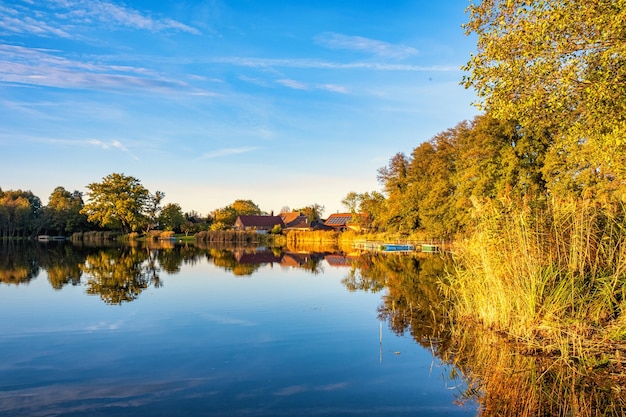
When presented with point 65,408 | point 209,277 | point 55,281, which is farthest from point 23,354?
point 209,277

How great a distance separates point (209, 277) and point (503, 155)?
25663 mm

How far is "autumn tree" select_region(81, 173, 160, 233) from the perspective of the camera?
73812mm

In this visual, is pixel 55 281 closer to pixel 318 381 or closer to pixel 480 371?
pixel 318 381

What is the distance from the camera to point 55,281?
1922 centimetres

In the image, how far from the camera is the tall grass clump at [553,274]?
7988 millimetres

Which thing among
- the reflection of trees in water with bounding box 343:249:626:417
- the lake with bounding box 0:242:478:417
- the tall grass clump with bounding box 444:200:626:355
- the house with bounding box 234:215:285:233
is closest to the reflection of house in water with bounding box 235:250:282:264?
the lake with bounding box 0:242:478:417

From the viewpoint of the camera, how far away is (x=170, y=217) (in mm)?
82812

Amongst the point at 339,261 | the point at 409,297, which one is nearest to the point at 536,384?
the point at 409,297

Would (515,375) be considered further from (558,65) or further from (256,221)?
(256,221)

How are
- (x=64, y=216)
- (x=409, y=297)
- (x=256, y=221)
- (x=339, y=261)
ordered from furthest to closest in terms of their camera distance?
(x=256, y=221) < (x=64, y=216) < (x=339, y=261) < (x=409, y=297)

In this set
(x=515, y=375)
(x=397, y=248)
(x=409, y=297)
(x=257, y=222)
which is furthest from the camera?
(x=257, y=222)

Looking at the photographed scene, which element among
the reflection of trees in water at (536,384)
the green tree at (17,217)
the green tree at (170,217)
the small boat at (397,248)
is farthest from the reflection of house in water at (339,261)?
the green tree at (17,217)

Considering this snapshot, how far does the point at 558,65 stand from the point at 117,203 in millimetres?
72879

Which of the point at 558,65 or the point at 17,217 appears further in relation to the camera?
the point at 17,217
